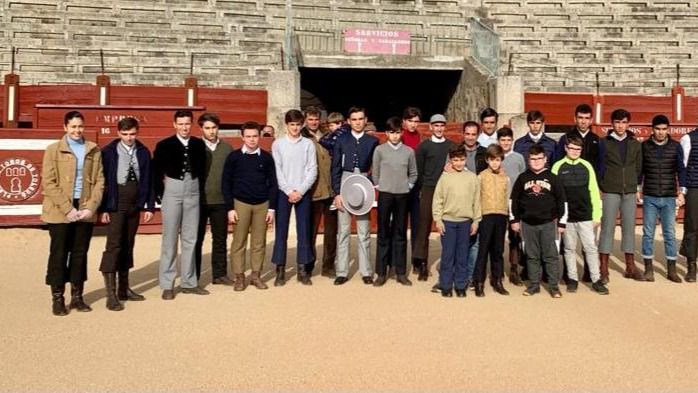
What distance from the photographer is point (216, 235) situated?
6.03 metres

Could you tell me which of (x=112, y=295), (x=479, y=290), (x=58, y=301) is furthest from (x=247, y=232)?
(x=479, y=290)

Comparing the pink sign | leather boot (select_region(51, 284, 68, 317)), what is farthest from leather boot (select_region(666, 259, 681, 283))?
the pink sign

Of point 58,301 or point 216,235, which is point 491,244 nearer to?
point 216,235

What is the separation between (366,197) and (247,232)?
120 centimetres

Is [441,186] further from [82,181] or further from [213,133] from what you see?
[82,181]

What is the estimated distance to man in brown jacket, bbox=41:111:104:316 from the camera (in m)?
4.91

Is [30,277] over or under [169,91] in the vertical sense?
under

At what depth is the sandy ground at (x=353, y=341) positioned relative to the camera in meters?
3.46

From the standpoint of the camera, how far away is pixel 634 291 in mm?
5887

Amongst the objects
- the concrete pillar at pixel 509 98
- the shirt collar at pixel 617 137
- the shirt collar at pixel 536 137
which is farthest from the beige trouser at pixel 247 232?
the concrete pillar at pixel 509 98

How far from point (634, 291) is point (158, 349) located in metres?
4.38

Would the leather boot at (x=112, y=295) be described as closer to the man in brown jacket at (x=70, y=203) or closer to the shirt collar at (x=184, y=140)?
the man in brown jacket at (x=70, y=203)

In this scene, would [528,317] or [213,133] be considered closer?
[528,317]

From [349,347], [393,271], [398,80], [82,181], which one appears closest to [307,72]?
[398,80]
